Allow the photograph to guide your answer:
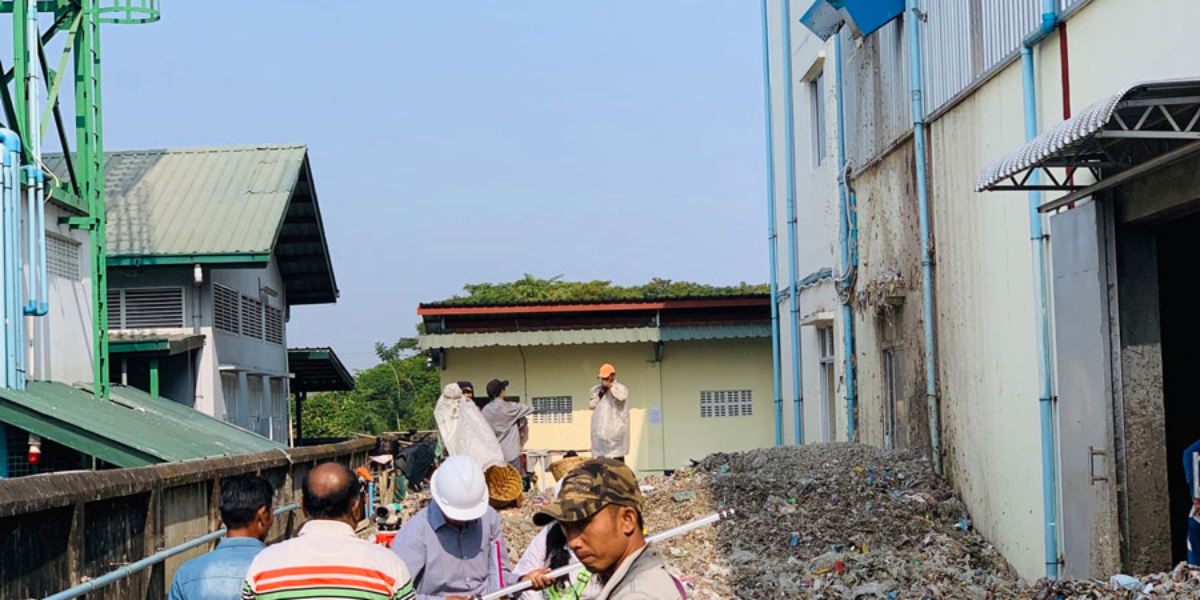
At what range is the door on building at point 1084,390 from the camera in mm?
9133

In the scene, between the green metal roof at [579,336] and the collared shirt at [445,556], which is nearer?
the collared shirt at [445,556]

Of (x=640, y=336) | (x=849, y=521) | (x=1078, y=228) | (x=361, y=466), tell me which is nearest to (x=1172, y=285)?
(x=1078, y=228)

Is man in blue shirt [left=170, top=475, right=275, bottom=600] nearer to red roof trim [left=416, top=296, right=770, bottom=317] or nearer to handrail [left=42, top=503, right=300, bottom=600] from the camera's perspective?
handrail [left=42, top=503, right=300, bottom=600]

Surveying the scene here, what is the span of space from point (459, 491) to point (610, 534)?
102 inches

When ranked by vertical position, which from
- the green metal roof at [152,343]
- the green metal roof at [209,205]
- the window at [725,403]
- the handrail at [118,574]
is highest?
the green metal roof at [209,205]

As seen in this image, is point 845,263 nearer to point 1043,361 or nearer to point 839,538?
point 839,538

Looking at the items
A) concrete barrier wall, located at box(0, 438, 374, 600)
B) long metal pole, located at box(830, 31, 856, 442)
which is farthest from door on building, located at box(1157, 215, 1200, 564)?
long metal pole, located at box(830, 31, 856, 442)

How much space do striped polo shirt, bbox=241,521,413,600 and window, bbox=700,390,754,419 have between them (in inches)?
861

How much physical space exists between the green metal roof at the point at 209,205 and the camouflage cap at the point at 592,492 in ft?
54.0

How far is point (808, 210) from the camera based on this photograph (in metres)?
19.0

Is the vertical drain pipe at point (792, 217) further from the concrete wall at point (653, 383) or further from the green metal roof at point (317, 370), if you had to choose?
the green metal roof at point (317, 370)

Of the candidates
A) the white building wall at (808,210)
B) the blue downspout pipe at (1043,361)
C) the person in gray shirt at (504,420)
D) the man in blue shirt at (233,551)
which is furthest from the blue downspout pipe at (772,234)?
the man in blue shirt at (233,551)

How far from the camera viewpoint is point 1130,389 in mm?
9109

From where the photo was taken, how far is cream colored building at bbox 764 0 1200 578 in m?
8.43
